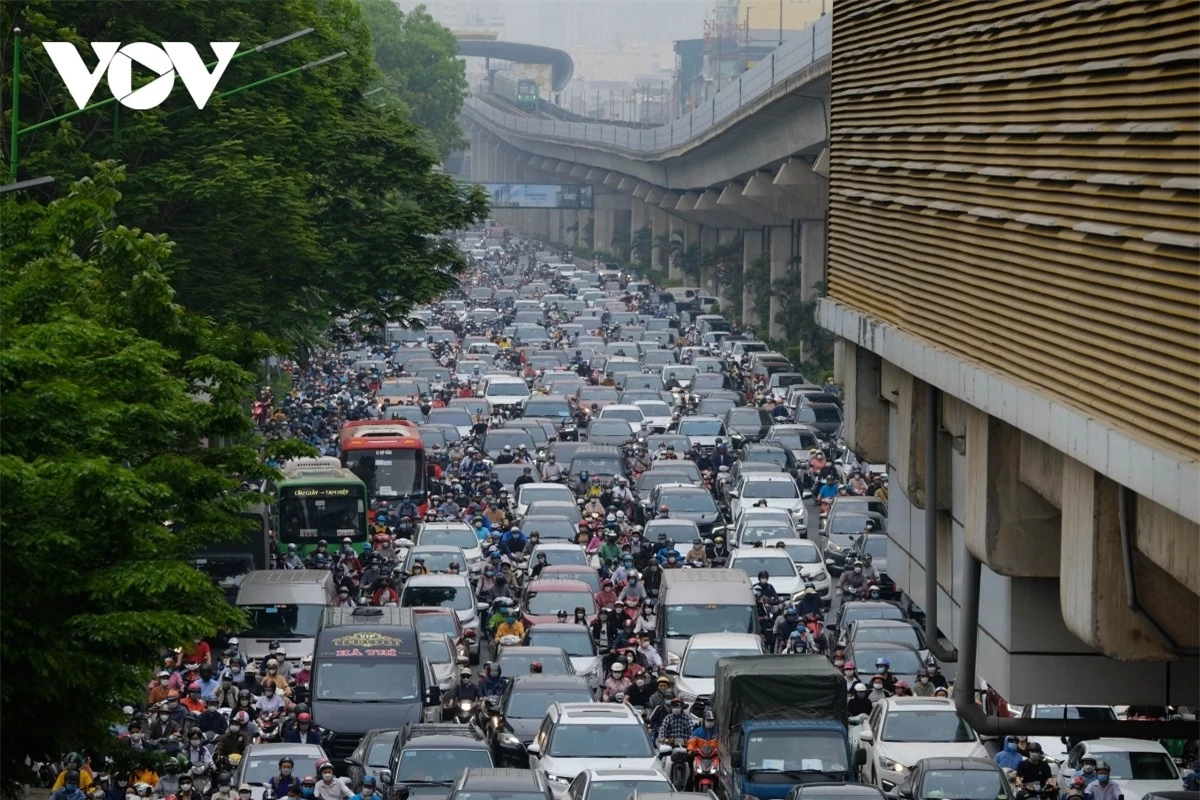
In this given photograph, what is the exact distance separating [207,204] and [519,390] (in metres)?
24.7

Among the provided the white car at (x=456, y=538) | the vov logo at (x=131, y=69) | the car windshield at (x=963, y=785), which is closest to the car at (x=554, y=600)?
the white car at (x=456, y=538)

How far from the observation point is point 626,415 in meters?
56.3

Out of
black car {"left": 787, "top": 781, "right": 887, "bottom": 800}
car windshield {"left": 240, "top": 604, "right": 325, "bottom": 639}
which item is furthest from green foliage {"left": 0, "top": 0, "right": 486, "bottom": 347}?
black car {"left": 787, "top": 781, "right": 887, "bottom": 800}

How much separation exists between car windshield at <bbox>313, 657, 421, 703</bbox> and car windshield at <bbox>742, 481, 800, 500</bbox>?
57.3ft

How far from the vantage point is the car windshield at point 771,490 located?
4453 cm

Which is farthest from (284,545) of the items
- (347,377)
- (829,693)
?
(347,377)

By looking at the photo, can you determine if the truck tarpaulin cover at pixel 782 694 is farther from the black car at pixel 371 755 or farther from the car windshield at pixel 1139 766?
the black car at pixel 371 755

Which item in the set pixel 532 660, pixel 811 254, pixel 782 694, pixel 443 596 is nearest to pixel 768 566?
pixel 443 596

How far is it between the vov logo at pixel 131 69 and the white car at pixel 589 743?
1238 centimetres

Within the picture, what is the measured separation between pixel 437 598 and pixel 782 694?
1010 centimetres

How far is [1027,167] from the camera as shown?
14305mm

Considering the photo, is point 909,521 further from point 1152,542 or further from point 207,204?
point 207,204

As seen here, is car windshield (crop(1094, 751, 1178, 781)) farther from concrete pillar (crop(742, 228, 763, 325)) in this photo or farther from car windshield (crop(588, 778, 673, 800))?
concrete pillar (crop(742, 228, 763, 325))

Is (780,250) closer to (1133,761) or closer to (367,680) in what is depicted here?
(367,680)
